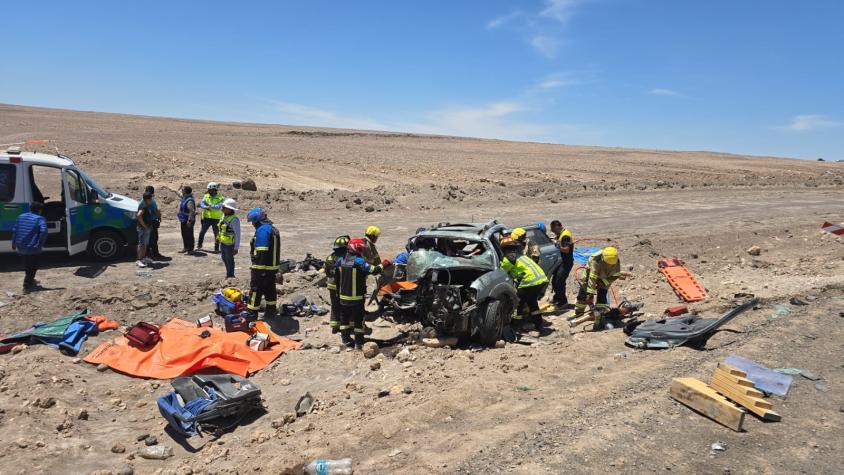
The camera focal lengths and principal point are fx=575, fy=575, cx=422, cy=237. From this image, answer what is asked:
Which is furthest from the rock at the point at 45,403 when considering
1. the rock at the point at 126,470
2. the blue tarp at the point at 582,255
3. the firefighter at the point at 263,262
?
the blue tarp at the point at 582,255

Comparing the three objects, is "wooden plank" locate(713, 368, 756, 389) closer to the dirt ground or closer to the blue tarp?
the dirt ground

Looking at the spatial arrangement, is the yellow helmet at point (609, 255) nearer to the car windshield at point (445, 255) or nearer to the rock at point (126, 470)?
the car windshield at point (445, 255)

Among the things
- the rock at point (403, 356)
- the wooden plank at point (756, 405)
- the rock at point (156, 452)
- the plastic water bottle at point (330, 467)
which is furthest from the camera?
the rock at point (403, 356)

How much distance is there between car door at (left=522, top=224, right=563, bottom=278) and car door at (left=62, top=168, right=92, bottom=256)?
9.05 m

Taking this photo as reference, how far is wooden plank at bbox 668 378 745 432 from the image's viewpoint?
537cm

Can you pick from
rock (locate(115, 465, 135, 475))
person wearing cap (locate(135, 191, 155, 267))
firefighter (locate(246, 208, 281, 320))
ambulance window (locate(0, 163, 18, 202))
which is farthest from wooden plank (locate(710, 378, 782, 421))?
ambulance window (locate(0, 163, 18, 202))

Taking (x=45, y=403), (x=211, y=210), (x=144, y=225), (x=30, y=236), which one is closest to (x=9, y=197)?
(x=30, y=236)

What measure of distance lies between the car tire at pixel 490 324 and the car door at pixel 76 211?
8540mm

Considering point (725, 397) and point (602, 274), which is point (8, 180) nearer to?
point (602, 274)

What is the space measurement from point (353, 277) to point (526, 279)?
275 cm

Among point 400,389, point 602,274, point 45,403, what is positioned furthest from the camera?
point 602,274

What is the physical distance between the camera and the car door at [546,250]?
11125mm

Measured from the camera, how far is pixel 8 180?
37.0 feet

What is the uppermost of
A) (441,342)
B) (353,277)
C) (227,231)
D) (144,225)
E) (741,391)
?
(227,231)
